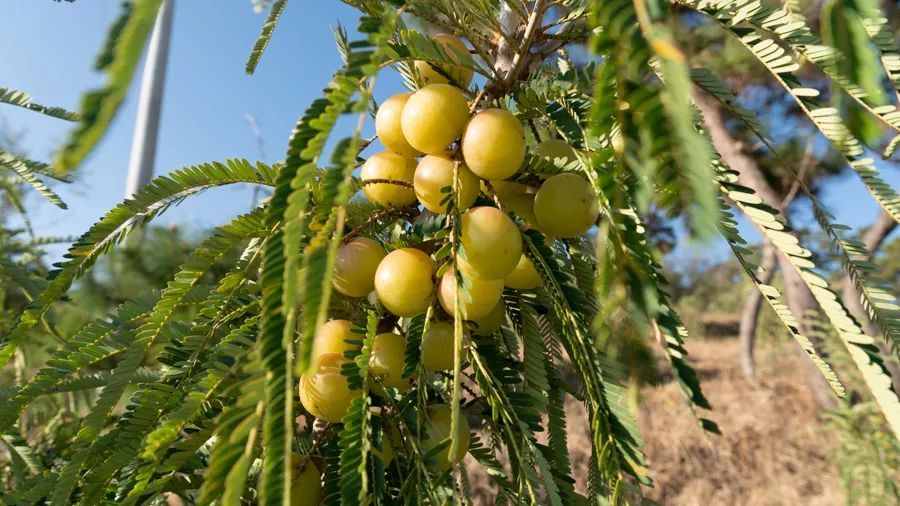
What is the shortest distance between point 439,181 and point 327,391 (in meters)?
0.19

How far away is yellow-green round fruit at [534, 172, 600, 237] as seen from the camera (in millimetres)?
398

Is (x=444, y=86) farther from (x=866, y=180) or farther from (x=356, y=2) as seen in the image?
(x=866, y=180)

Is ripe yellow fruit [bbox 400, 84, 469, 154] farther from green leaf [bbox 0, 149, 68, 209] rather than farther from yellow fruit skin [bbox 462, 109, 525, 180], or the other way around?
green leaf [bbox 0, 149, 68, 209]

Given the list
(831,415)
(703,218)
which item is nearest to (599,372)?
(703,218)

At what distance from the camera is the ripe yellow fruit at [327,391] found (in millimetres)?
401

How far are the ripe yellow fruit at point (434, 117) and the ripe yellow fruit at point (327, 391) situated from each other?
0.19 meters

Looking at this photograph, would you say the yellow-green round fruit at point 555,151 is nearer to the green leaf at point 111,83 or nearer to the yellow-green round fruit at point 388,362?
the yellow-green round fruit at point 388,362

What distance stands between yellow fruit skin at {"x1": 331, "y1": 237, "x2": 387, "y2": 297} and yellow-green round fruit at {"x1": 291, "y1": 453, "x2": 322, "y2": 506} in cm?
14

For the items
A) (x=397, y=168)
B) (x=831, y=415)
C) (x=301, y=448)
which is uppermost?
(x=397, y=168)

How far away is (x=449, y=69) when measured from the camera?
1.48 feet

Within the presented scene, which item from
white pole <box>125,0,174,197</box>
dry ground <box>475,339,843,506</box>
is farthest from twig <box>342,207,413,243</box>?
dry ground <box>475,339,843,506</box>

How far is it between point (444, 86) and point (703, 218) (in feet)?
0.91

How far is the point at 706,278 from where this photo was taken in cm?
1494

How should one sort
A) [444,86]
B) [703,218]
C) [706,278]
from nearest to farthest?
[703,218] < [444,86] < [706,278]
